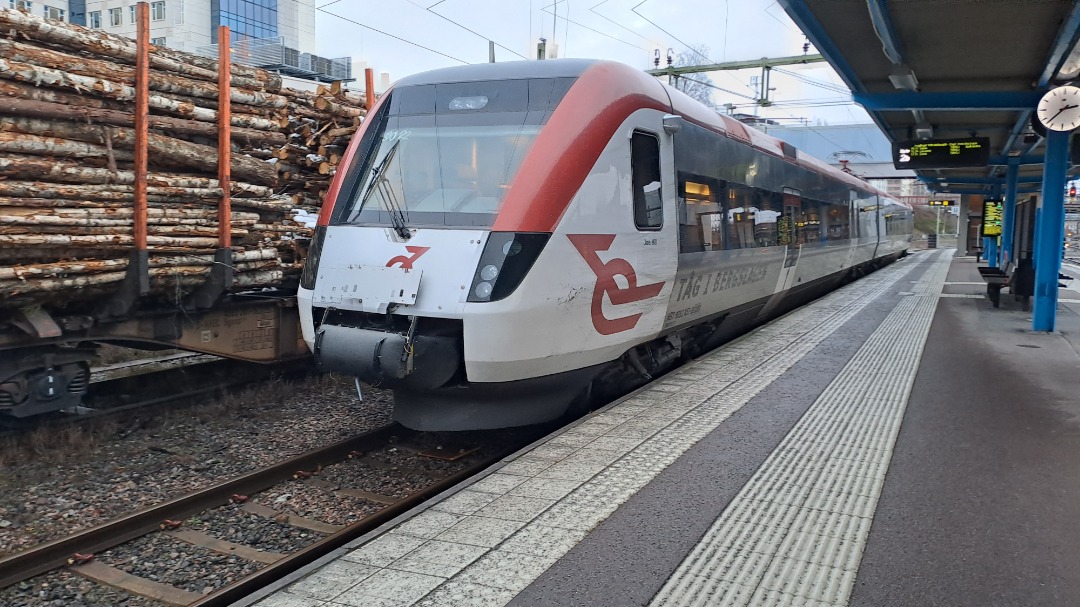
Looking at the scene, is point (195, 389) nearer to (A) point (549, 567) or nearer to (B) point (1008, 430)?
(A) point (549, 567)

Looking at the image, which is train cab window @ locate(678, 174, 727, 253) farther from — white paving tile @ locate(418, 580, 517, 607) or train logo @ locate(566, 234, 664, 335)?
white paving tile @ locate(418, 580, 517, 607)

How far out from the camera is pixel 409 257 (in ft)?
18.7

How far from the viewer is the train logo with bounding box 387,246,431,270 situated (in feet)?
18.6

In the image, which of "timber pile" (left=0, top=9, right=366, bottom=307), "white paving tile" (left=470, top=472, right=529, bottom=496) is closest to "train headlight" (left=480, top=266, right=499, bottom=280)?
"white paving tile" (left=470, top=472, right=529, bottom=496)

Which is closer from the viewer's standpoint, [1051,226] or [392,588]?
[392,588]

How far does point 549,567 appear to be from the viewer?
364 centimetres

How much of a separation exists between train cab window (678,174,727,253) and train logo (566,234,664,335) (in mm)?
1001

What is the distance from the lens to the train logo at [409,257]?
5.67m

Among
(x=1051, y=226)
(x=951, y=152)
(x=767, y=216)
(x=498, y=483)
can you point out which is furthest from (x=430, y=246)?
(x=951, y=152)

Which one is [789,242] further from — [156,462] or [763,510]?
[156,462]

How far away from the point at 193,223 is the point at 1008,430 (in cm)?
669

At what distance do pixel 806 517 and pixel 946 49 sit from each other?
7.68 metres

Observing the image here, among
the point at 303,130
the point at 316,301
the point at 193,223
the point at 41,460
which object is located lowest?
the point at 41,460

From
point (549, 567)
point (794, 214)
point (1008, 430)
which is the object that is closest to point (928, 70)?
point (794, 214)
